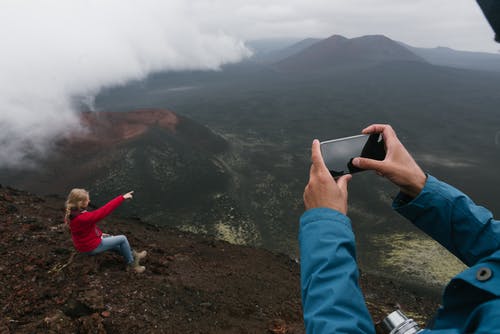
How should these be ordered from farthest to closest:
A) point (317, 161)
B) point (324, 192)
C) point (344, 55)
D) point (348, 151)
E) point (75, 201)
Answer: point (344, 55), point (75, 201), point (348, 151), point (317, 161), point (324, 192)

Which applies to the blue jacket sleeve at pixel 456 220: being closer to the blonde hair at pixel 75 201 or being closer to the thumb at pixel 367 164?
the thumb at pixel 367 164

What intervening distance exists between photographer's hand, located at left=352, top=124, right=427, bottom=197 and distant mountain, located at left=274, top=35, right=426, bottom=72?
113 metres

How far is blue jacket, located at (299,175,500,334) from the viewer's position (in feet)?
4.18

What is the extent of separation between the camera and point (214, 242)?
10883 millimetres

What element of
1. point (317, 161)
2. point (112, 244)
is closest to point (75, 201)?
point (112, 244)

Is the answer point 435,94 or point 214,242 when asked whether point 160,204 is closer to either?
point 214,242

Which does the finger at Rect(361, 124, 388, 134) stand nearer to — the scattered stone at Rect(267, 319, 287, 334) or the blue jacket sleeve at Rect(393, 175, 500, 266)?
the blue jacket sleeve at Rect(393, 175, 500, 266)

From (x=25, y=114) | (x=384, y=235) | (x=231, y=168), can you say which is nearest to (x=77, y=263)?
(x=384, y=235)

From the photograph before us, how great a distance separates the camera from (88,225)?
582 centimetres

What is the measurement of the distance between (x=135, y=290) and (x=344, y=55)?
12940 centimetres

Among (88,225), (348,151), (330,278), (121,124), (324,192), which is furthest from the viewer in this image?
(121,124)

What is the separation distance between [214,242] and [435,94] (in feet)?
227

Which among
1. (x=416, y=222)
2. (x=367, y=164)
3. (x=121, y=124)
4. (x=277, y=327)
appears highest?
(x=367, y=164)

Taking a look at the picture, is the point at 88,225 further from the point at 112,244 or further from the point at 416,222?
the point at 416,222
